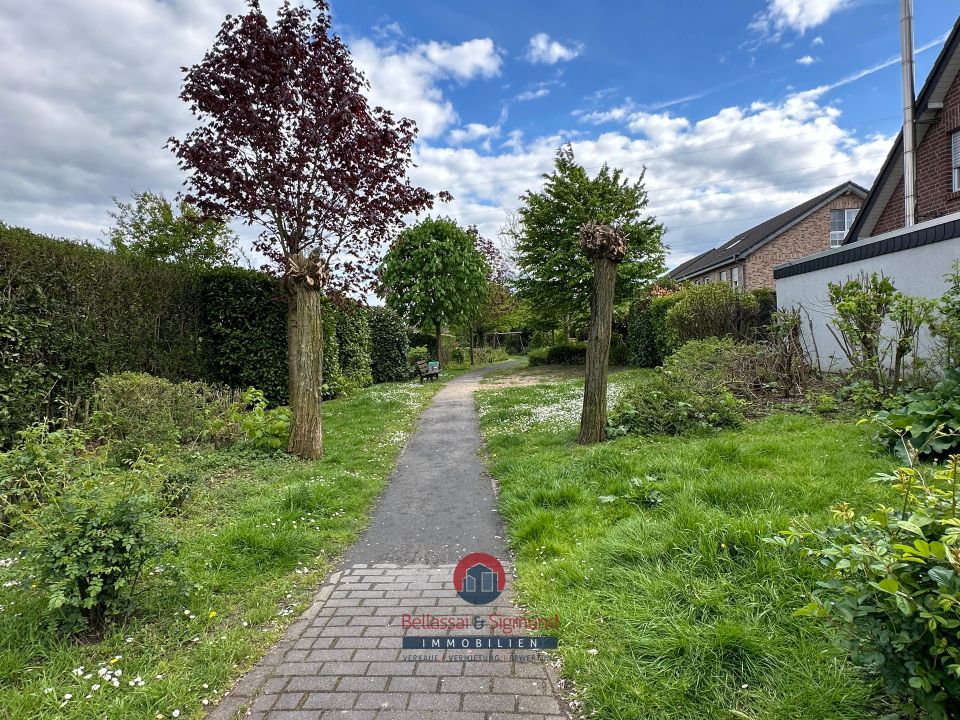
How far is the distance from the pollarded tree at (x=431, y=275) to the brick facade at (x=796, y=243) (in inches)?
556

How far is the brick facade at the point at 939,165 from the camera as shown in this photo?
1134 centimetres

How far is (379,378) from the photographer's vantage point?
1884 centimetres

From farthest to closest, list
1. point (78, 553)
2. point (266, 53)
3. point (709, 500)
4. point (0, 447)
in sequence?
point (266, 53), point (0, 447), point (709, 500), point (78, 553)

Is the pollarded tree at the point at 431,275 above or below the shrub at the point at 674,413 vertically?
above

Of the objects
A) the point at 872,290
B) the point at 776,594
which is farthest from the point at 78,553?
the point at 872,290

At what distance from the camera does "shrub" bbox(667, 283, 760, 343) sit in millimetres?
12078

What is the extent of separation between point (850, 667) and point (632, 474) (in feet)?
8.85

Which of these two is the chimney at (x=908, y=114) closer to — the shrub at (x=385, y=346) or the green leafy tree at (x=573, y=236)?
the green leafy tree at (x=573, y=236)

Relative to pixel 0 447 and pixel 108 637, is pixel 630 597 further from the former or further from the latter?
pixel 0 447

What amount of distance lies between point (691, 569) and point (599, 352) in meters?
A: 3.86

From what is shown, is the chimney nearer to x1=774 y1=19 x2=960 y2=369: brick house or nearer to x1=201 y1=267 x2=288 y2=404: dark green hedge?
x1=774 y1=19 x2=960 y2=369: brick house

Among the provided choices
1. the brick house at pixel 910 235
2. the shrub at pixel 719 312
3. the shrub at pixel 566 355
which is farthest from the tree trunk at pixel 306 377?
the shrub at pixel 566 355

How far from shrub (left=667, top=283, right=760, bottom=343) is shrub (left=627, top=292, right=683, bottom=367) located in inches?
37.7

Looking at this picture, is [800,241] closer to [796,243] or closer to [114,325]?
[796,243]
